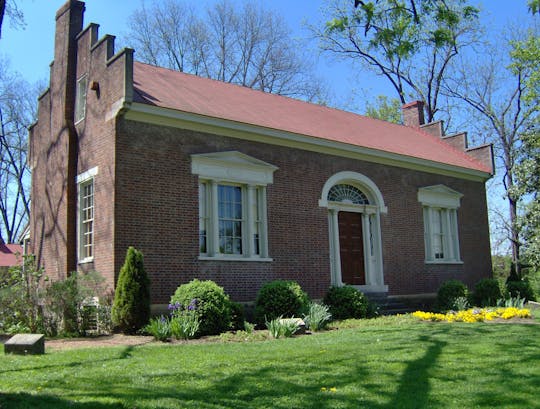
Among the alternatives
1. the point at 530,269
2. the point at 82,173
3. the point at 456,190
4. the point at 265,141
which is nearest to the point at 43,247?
the point at 82,173

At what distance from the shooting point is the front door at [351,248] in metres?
17.2

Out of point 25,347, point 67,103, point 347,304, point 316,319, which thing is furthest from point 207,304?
point 67,103

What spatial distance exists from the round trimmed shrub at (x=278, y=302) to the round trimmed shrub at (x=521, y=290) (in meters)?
10.0

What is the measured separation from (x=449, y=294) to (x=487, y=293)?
210 centimetres

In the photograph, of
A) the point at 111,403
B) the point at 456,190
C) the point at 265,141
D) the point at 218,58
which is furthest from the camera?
the point at 218,58

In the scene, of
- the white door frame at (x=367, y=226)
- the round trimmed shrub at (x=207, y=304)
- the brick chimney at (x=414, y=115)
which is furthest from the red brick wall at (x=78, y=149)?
the brick chimney at (x=414, y=115)

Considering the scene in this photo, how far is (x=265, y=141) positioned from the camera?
611 inches

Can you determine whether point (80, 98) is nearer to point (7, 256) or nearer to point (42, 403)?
point (42, 403)

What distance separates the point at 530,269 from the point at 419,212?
9.40m

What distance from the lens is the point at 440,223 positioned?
20.5m

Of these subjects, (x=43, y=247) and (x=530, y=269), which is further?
(x=530, y=269)

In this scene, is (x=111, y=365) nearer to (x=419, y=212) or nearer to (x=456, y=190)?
(x=419, y=212)

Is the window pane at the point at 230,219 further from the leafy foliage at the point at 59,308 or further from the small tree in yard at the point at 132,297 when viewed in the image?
the leafy foliage at the point at 59,308

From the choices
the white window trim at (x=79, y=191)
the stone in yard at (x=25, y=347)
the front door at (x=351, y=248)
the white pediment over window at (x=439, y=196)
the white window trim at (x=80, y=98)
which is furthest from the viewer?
the white pediment over window at (x=439, y=196)
